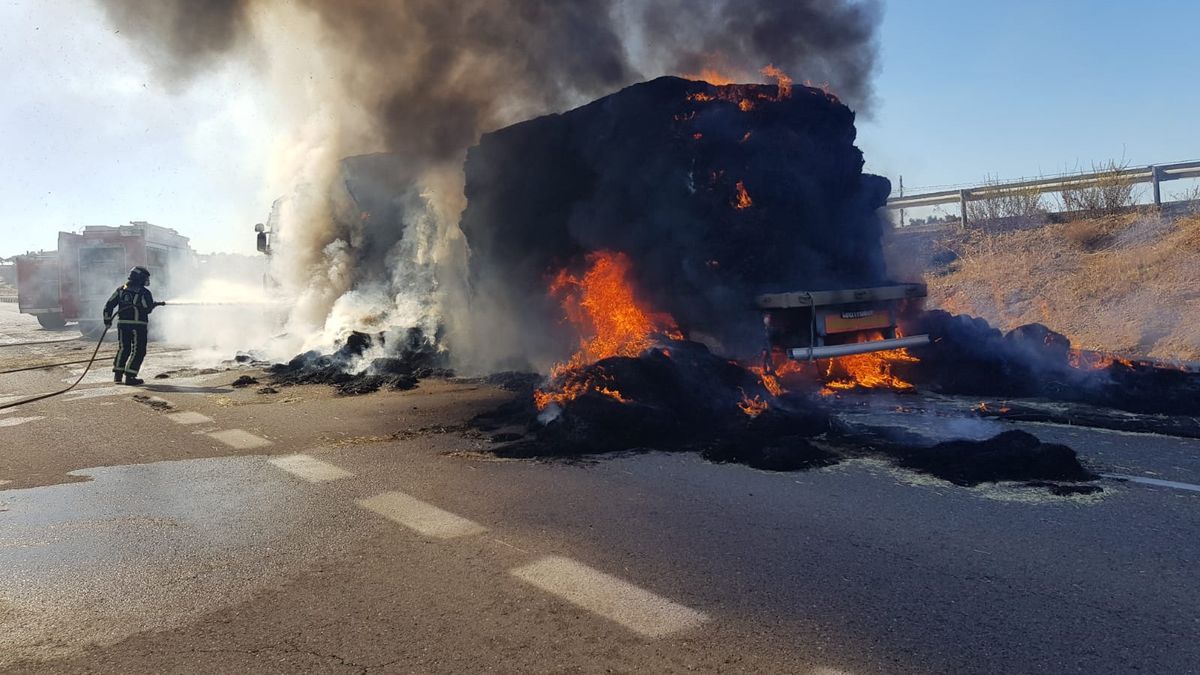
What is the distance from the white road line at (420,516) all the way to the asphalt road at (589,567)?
2 cm

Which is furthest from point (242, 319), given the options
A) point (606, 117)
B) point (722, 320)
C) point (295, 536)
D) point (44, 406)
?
point (295, 536)

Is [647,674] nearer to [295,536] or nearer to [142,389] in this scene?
[295,536]

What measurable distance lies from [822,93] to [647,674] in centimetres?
809

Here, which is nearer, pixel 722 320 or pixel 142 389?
pixel 722 320

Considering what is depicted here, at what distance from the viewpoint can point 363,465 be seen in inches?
239

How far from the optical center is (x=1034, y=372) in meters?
8.46

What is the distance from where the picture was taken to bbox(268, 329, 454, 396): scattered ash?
Answer: 11062mm

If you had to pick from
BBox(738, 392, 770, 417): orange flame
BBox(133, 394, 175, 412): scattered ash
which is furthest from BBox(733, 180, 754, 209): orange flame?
BBox(133, 394, 175, 412): scattered ash

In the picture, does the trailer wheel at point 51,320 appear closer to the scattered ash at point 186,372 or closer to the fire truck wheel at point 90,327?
the fire truck wheel at point 90,327

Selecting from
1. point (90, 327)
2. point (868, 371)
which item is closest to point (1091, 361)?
point (868, 371)

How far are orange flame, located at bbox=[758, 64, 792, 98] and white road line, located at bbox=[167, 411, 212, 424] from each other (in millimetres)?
7849

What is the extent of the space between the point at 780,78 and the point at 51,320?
94.7 feet

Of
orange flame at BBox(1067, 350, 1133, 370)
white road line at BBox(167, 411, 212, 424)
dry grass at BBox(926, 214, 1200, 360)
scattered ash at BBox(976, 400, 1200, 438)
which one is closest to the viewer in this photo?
scattered ash at BBox(976, 400, 1200, 438)

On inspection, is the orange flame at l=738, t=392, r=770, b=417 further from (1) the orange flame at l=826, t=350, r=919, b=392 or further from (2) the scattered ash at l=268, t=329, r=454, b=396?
(2) the scattered ash at l=268, t=329, r=454, b=396
